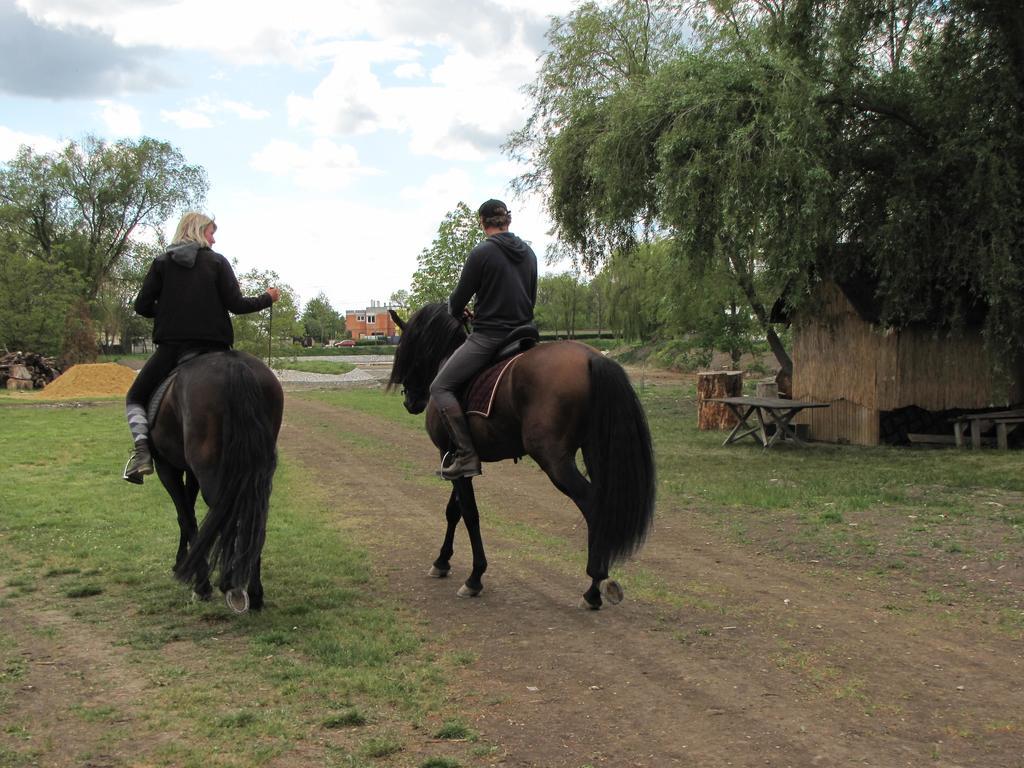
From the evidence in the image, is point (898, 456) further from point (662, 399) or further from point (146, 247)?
point (146, 247)

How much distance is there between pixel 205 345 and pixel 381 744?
3562mm

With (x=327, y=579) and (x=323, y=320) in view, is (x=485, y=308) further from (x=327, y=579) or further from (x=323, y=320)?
(x=323, y=320)

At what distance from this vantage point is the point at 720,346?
90.8 ft

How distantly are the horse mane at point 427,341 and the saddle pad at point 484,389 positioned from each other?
0.62 m

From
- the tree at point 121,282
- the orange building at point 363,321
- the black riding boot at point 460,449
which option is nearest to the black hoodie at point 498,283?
the black riding boot at point 460,449

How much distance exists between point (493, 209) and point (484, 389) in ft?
4.41

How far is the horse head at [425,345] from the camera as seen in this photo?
7.19m

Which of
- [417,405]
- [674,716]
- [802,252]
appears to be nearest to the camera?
[674,716]

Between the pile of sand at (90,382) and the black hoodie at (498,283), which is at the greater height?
the black hoodie at (498,283)

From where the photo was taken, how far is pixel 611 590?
6051mm

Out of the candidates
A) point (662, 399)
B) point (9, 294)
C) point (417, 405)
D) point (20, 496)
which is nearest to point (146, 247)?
point (9, 294)

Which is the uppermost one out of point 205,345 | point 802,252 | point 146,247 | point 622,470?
point 146,247

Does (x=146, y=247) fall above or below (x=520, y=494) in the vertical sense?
above

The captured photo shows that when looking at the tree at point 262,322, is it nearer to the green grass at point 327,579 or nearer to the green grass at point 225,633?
the green grass at point 327,579
